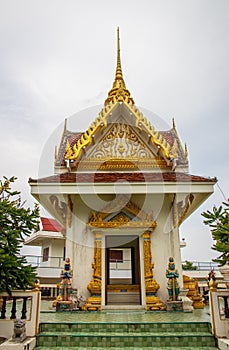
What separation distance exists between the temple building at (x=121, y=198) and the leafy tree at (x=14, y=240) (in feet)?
6.54

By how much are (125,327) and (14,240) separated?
6.89ft

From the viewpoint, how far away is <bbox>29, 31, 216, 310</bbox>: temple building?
647cm

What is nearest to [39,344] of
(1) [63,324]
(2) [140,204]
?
(1) [63,324]

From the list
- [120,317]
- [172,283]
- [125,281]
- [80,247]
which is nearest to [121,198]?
[80,247]

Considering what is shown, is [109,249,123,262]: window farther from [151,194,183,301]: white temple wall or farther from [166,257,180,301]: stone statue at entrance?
[166,257,180,301]: stone statue at entrance

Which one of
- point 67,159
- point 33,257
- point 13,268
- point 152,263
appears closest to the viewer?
point 13,268

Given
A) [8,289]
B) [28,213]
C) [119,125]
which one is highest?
[119,125]

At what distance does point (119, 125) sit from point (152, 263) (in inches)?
159

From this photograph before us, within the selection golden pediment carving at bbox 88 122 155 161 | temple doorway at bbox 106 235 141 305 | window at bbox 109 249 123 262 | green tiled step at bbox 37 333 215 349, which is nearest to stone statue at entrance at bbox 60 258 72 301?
temple doorway at bbox 106 235 141 305

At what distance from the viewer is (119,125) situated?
8789 mm

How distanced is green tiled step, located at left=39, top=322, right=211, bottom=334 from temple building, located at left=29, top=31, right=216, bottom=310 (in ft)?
6.38

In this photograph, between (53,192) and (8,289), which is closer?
(8,289)

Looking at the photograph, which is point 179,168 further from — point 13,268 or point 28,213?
point 13,268

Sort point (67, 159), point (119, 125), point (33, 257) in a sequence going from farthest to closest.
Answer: point (33, 257) < point (119, 125) < point (67, 159)
